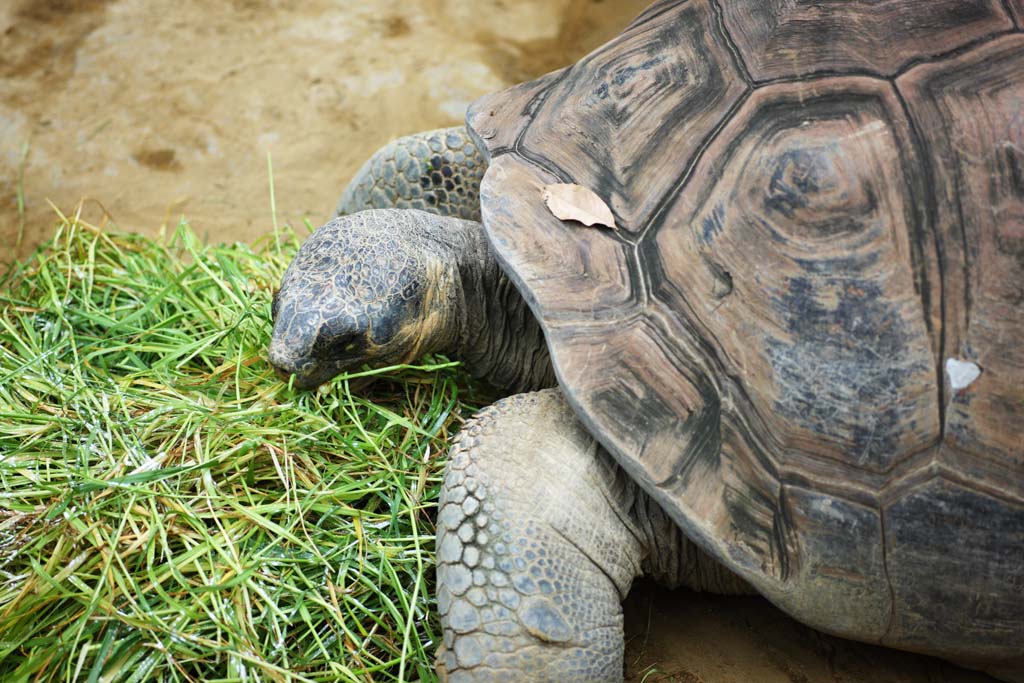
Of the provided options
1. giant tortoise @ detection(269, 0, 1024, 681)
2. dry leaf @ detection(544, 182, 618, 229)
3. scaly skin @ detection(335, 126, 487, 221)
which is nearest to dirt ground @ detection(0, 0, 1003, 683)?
scaly skin @ detection(335, 126, 487, 221)

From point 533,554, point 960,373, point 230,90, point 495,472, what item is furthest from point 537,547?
point 230,90

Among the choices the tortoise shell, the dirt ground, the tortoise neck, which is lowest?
the dirt ground

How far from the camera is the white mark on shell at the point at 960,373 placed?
1.96m

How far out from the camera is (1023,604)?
1986 millimetres

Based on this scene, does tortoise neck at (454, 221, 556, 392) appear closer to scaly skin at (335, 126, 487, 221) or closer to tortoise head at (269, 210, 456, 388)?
tortoise head at (269, 210, 456, 388)

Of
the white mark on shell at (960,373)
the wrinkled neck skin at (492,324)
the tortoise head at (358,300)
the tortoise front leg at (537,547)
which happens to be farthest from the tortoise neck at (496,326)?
the white mark on shell at (960,373)

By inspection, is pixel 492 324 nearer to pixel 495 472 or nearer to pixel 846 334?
pixel 495 472

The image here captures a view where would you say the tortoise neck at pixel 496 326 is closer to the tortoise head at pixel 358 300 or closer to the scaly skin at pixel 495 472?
the scaly skin at pixel 495 472

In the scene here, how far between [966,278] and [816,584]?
0.79m

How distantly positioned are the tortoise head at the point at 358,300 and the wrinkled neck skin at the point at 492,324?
11cm

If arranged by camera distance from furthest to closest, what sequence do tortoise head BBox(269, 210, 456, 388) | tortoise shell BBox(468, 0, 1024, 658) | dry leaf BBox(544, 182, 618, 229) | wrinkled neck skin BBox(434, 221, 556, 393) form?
wrinkled neck skin BBox(434, 221, 556, 393) < tortoise head BBox(269, 210, 456, 388) < dry leaf BBox(544, 182, 618, 229) < tortoise shell BBox(468, 0, 1024, 658)

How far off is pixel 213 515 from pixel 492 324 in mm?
1015

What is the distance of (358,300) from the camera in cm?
236

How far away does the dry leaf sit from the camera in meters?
2.21
